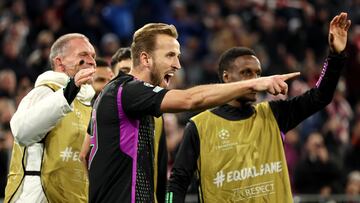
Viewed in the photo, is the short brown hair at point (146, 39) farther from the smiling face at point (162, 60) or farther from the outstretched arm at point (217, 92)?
the outstretched arm at point (217, 92)

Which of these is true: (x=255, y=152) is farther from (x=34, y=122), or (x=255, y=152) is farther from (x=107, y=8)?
(x=107, y=8)

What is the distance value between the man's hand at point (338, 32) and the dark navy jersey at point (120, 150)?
4.83 feet

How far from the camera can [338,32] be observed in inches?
243

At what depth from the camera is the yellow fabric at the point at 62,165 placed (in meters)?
6.50

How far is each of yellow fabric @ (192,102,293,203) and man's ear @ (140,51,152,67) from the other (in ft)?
3.85

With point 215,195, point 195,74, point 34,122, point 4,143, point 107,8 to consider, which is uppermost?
point 107,8

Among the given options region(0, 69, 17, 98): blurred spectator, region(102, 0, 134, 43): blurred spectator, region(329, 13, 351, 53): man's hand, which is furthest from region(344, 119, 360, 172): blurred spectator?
region(329, 13, 351, 53): man's hand

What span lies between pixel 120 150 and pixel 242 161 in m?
1.36

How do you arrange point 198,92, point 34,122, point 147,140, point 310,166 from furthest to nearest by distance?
point 310,166
point 34,122
point 147,140
point 198,92

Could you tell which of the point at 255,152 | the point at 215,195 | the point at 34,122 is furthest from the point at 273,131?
the point at 34,122

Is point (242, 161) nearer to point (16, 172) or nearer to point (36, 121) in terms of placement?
point (36, 121)

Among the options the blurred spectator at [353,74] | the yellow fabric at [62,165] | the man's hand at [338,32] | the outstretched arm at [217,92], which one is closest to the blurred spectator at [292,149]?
the blurred spectator at [353,74]

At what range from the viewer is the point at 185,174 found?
21.6ft

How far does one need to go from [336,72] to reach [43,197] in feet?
7.52
